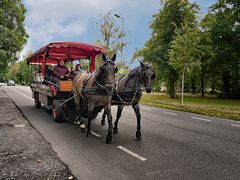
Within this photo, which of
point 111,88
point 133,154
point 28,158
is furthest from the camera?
point 111,88

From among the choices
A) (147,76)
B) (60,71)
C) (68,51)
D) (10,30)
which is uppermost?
(10,30)

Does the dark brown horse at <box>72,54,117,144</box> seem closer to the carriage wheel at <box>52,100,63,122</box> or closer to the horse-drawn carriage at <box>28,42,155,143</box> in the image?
the horse-drawn carriage at <box>28,42,155,143</box>

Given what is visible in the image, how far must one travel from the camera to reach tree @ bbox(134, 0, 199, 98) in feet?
90.8

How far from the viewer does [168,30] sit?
2855cm

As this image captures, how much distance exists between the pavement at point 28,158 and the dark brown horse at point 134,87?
2603 mm

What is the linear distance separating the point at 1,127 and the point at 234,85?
3346 cm

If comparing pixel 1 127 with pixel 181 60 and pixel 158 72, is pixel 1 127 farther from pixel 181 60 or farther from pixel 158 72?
pixel 158 72

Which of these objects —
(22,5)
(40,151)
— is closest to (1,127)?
(40,151)

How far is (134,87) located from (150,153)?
240 centimetres

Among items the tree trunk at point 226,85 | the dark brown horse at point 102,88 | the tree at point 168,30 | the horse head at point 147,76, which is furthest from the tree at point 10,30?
the tree trunk at point 226,85

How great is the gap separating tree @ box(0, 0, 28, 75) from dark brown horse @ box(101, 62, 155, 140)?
16325 millimetres

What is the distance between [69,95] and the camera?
1022 centimetres

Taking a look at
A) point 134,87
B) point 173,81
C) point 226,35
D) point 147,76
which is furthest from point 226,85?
point 147,76

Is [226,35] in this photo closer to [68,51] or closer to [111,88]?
[68,51]
